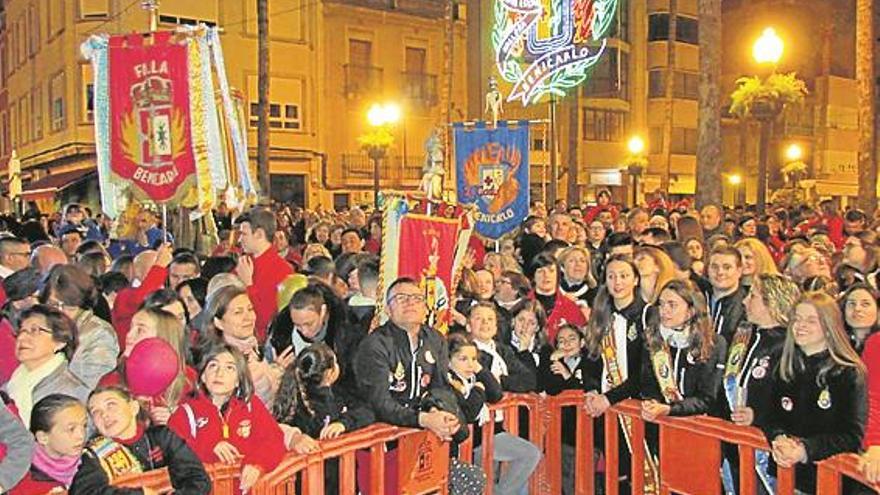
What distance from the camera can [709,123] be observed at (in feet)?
46.5

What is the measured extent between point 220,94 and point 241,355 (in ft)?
11.9

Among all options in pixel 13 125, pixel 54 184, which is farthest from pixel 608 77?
pixel 13 125

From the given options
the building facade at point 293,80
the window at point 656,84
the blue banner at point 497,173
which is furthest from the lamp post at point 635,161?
the blue banner at point 497,173

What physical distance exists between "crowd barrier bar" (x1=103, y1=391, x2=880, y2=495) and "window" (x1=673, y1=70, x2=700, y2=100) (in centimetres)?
4136

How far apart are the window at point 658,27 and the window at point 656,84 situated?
1.55 metres

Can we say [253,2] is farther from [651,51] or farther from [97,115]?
[97,115]

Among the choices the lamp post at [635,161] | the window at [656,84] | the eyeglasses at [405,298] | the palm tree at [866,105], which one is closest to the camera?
the eyeglasses at [405,298]

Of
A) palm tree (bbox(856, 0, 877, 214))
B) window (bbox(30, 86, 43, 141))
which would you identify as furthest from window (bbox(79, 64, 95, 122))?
palm tree (bbox(856, 0, 877, 214))

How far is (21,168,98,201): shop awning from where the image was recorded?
95.5 feet

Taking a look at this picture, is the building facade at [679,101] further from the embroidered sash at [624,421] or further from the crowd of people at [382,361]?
the embroidered sash at [624,421]

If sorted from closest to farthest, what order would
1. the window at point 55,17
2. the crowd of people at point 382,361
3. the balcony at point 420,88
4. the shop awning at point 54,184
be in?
the crowd of people at point 382,361 < the shop awning at point 54,184 < the window at point 55,17 < the balcony at point 420,88

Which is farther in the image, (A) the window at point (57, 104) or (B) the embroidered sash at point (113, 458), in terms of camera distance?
(A) the window at point (57, 104)

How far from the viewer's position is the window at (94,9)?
2917 cm

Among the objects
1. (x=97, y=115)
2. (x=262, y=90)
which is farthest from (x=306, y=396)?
(x=262, y=90)
